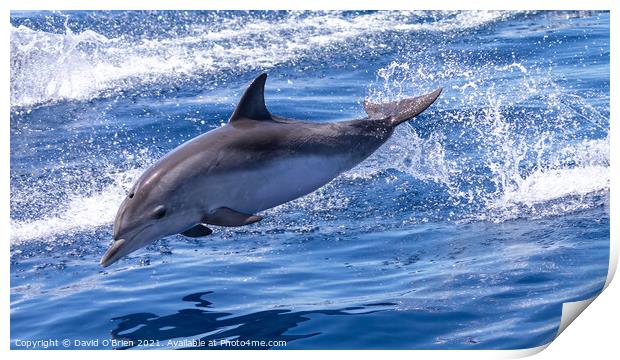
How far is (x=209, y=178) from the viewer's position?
722cm

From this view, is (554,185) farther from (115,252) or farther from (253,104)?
(115,252)

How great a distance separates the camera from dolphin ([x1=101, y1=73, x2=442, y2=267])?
7.06 meters

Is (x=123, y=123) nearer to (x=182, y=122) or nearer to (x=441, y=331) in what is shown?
(x=182, y=122)

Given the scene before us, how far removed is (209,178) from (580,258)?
335cm

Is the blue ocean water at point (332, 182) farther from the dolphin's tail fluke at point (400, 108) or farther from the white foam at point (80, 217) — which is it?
the dolphin's tail fluke at point (400, 108)

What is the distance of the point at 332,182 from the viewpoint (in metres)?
9.90

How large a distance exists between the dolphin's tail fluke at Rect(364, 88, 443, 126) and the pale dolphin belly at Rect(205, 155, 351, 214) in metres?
0.71

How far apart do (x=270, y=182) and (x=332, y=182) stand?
96.1 inches

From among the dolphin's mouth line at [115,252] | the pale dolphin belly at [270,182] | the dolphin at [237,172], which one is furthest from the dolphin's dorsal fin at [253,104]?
the dolphin's mouth line at [115,252]

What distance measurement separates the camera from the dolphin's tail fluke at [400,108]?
8.38m

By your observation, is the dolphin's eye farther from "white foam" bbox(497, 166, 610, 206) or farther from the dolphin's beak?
"white foam" bbox(497, 166, 610, 206)

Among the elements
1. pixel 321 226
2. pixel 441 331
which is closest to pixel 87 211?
pixel 321 226

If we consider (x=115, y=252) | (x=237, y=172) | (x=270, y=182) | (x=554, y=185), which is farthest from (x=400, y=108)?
(x=115, y=252)

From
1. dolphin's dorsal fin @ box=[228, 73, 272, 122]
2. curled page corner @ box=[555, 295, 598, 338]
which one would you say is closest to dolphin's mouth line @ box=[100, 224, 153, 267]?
dolphin's dorsal fin @ box=[228, 73, 272, 122]
